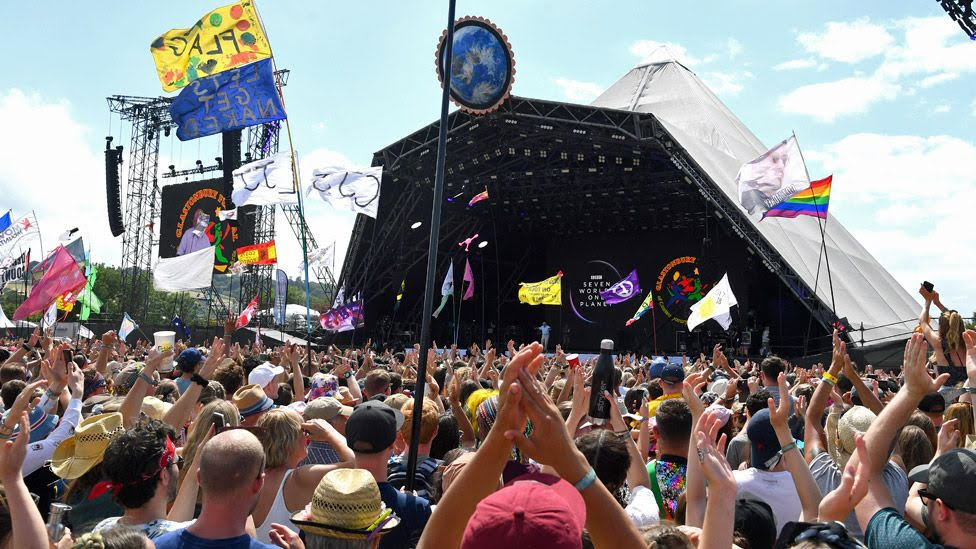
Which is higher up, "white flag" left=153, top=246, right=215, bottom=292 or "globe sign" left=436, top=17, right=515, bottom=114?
"globe sign" left=436, top=17, right=515, bottom=114

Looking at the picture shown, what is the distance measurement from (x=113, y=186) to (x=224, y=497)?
3341 cm

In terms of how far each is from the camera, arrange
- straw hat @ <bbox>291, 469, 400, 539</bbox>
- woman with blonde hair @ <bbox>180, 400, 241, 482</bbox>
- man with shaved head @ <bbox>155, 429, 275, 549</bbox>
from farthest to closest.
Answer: woman with blonde hair @ <bbox>180, 400, 241, 482</bbox> < straw hat @ <bbox>291, 469, 400, 539</bbox> < man with shaved head @ <bbox>155, 429, 275, 549</bbox>

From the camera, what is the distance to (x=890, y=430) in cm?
238

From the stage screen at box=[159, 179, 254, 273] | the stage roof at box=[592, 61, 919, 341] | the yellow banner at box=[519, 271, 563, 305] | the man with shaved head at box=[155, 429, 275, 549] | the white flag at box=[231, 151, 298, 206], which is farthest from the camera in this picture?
the stage screen at box=[159, 179, 254, 273]

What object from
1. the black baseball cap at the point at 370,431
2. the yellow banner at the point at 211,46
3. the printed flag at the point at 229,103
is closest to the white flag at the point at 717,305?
the printed flag at the point at 229,103

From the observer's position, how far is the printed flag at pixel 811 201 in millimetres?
13070

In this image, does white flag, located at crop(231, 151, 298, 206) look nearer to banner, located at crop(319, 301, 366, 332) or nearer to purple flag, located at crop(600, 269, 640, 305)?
banner, located at crop(319, 301, 366, 332)

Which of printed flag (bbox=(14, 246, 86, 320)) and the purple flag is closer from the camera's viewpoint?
printed flag (bbox=(14, 246, 86, 320))

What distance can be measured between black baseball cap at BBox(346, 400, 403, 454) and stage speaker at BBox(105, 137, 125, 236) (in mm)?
32844

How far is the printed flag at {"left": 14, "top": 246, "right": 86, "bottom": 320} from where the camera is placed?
11.8 meters

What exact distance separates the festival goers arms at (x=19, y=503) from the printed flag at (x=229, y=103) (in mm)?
8455

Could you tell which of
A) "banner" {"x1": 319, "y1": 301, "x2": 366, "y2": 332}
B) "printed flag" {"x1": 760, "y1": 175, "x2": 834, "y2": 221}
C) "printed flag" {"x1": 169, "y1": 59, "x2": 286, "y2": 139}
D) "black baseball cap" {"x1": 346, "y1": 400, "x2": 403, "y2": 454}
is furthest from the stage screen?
"black baseball cap" {"x1": 346, "y1": 400, "x2": 403, "y2": 454}

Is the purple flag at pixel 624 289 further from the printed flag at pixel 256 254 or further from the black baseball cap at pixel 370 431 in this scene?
the black baseball cap at pixel 370 431

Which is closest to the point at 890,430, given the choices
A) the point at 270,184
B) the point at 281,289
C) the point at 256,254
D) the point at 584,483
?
the point at 584,483
